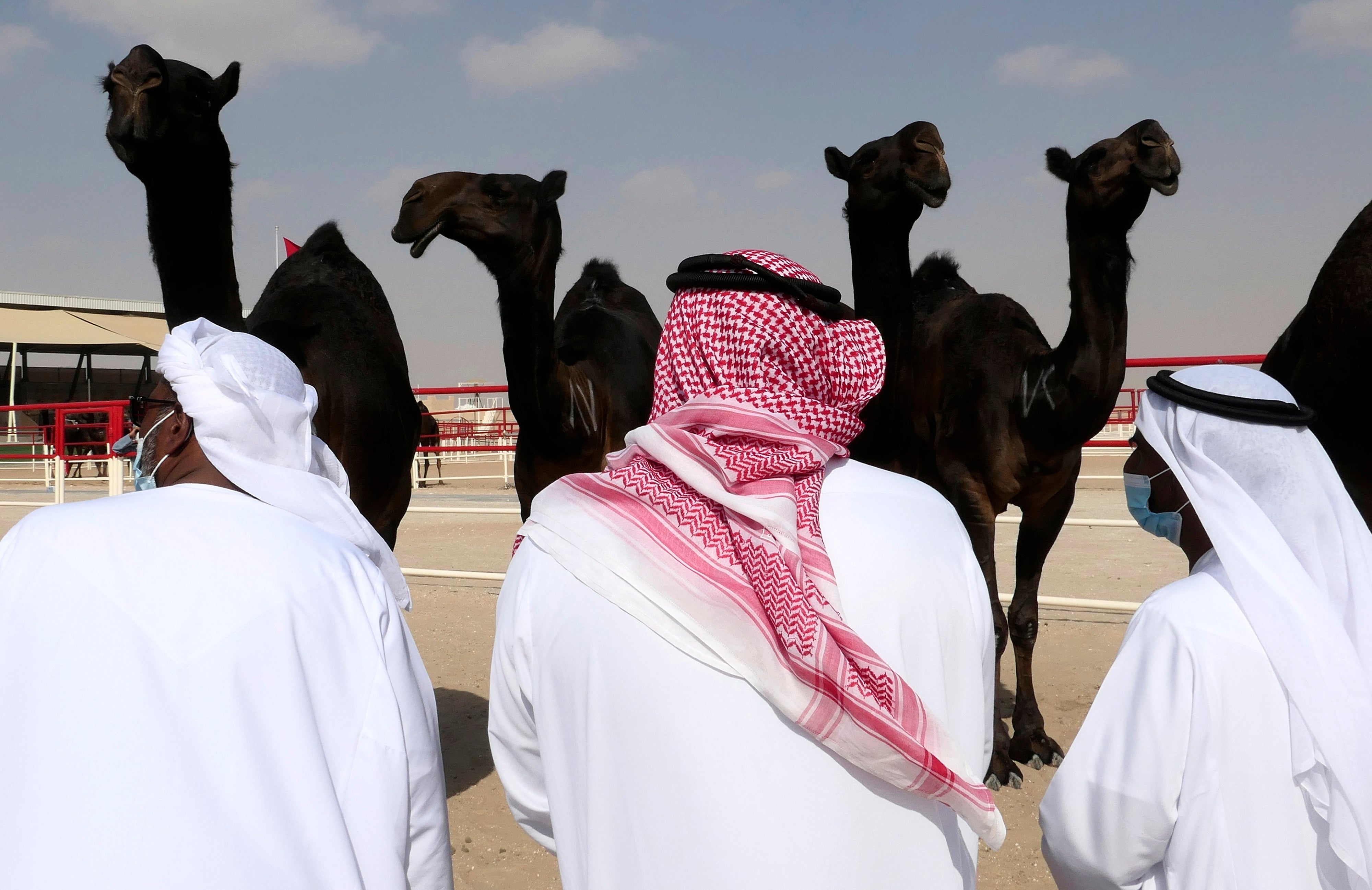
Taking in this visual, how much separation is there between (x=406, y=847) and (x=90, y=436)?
1075 inches

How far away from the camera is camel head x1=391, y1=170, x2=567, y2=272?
4230mm

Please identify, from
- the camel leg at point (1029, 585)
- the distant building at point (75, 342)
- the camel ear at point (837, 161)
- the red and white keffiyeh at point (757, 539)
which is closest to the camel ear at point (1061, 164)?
the camel ear at point (837, 161)

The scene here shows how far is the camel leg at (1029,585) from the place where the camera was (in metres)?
4.75

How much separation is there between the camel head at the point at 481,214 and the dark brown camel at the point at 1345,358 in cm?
298

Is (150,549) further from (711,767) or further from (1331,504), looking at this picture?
(1331,504)

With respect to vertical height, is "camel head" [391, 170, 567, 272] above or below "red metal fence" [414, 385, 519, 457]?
above

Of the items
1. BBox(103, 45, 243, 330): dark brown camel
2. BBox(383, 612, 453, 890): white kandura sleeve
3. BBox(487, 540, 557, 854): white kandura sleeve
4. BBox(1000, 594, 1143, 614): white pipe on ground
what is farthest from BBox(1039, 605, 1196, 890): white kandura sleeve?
BBox(1000, 594, 1143, 614): white pipe on ground

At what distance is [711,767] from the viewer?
4.82 feet

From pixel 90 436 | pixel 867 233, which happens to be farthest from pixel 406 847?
pixel 90 436

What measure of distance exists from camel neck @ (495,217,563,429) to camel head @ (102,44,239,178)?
47.7 inches

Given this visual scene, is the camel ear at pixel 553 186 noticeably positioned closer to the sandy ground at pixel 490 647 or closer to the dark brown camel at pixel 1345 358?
the sandy ground at pixel 490 647

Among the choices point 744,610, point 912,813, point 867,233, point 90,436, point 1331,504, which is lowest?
point 90,436

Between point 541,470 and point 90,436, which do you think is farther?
point 90,436

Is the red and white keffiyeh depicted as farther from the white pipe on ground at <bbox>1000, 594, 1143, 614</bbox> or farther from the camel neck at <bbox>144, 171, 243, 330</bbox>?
the white pipe on ground at <bbox>1000, 594, 1143, 614</bbox>
